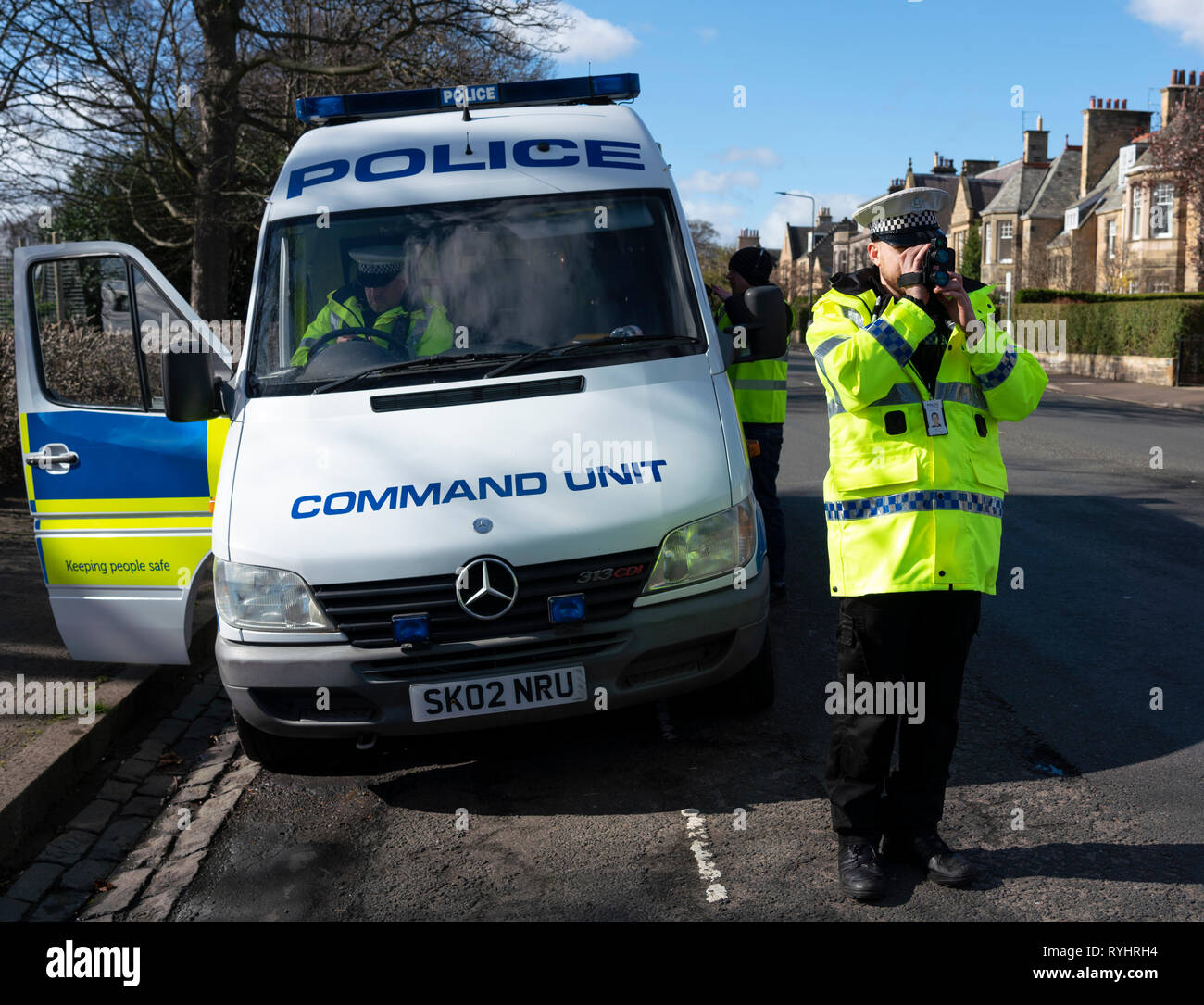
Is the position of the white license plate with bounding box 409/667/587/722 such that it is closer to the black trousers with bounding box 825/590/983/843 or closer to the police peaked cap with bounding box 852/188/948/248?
the black trousers with bounding box 825/590/983/843

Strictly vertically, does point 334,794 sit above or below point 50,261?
below

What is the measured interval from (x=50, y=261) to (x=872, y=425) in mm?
3905

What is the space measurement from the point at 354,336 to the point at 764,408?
291cm

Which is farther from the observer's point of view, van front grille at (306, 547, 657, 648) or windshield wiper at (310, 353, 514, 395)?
windshield wiper at (310, 353, 514, 395)

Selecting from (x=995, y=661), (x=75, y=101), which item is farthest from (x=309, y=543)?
(x=75, y=101)

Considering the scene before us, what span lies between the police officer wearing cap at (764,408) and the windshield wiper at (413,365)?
8.04 ft

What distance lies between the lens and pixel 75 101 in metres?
13.5

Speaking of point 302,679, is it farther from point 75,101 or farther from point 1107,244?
point 1107,244

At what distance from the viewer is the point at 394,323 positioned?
5090mm

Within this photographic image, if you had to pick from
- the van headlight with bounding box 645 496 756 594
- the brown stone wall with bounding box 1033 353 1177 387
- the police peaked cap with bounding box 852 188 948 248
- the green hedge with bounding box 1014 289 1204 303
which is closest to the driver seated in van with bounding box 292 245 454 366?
the van headlight with bounding box 645 496 756 594

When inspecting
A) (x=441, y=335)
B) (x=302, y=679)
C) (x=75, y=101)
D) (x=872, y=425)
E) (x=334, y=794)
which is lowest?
(x=334, y=794)

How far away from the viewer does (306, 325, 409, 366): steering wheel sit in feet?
16.5

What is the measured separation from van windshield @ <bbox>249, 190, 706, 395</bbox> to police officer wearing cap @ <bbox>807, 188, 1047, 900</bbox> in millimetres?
1468

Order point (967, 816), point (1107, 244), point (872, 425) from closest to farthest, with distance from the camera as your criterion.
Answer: point (872, 425), point (967, 816), point (1107, 244)
